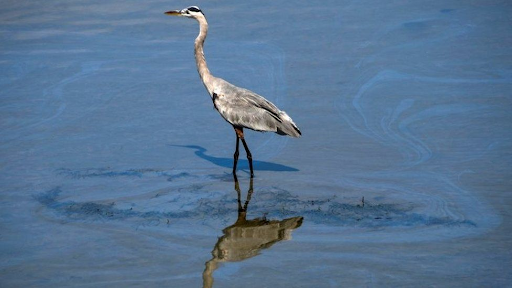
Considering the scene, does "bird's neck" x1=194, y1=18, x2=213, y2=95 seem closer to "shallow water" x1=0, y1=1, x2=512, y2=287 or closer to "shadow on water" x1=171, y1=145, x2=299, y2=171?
"shadow on water" x1=171, y1=145, x2=299, y2=171

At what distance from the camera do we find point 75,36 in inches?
651

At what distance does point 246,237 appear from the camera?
343 inches

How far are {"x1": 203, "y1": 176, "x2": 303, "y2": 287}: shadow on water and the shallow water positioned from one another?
27 millimetres

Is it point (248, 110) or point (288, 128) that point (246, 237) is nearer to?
point (288, 128)

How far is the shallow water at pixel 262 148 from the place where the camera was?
8125 mm

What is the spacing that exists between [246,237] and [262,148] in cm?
309

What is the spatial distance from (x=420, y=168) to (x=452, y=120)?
195cm

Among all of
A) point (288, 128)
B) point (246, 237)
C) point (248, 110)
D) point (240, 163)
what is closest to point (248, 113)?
point (248, 110)

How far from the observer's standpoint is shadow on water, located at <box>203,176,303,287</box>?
8.19m

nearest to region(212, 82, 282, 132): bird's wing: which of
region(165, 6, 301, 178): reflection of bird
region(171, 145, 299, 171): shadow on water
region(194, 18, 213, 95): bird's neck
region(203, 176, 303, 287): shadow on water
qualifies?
region(165, 6, 301, 178): reflection of bird

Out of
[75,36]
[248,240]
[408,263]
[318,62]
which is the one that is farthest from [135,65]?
[408,263]

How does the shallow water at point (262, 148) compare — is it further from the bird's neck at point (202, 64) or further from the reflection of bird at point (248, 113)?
the bird's neck at point (202, 64)

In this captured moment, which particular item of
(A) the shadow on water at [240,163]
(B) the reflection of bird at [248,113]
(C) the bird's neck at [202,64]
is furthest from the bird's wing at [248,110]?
(A) the shadow on water at [240,163]

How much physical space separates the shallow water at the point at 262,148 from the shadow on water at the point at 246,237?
0.03 m
